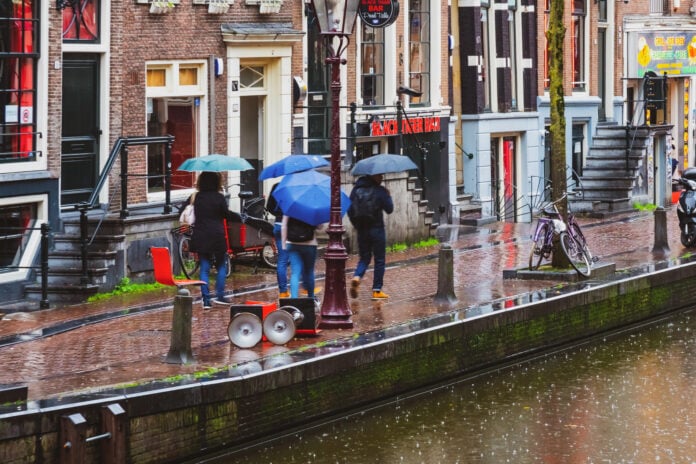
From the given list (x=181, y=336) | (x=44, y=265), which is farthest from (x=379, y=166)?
(x=181, y=336)

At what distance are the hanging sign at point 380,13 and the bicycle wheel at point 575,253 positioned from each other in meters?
7.22

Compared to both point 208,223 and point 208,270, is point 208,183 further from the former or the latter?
point 208,270

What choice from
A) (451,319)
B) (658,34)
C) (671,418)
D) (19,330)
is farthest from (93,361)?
(658,34)

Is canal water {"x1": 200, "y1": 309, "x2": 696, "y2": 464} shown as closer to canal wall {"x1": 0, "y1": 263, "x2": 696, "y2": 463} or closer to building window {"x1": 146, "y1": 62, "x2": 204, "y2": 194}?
canal wall {"x1": 0, "y1": 263, "x2": 696, "y2": 463}

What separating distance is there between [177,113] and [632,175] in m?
14.7

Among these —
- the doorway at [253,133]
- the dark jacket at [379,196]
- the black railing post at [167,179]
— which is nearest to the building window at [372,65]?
the doorway at [253,133]

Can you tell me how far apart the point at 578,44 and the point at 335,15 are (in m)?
22.4

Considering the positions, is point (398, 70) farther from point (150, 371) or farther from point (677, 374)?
point (150, 371)

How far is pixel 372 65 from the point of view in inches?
1189

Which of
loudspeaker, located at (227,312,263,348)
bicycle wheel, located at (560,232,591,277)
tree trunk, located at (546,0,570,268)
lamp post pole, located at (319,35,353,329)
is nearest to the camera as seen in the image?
loudspeaker, located at (227,312,263,348)

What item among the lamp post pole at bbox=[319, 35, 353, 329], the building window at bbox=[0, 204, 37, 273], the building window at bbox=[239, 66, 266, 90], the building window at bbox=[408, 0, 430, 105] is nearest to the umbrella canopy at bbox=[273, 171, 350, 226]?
the lamp post pole at bbox=[319, 35, 353, 329]

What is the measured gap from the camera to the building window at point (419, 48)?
1243 inches

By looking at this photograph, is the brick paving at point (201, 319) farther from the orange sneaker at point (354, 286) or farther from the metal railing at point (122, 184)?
the metal railing at point (122, 184)

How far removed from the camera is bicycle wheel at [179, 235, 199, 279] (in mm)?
22156
